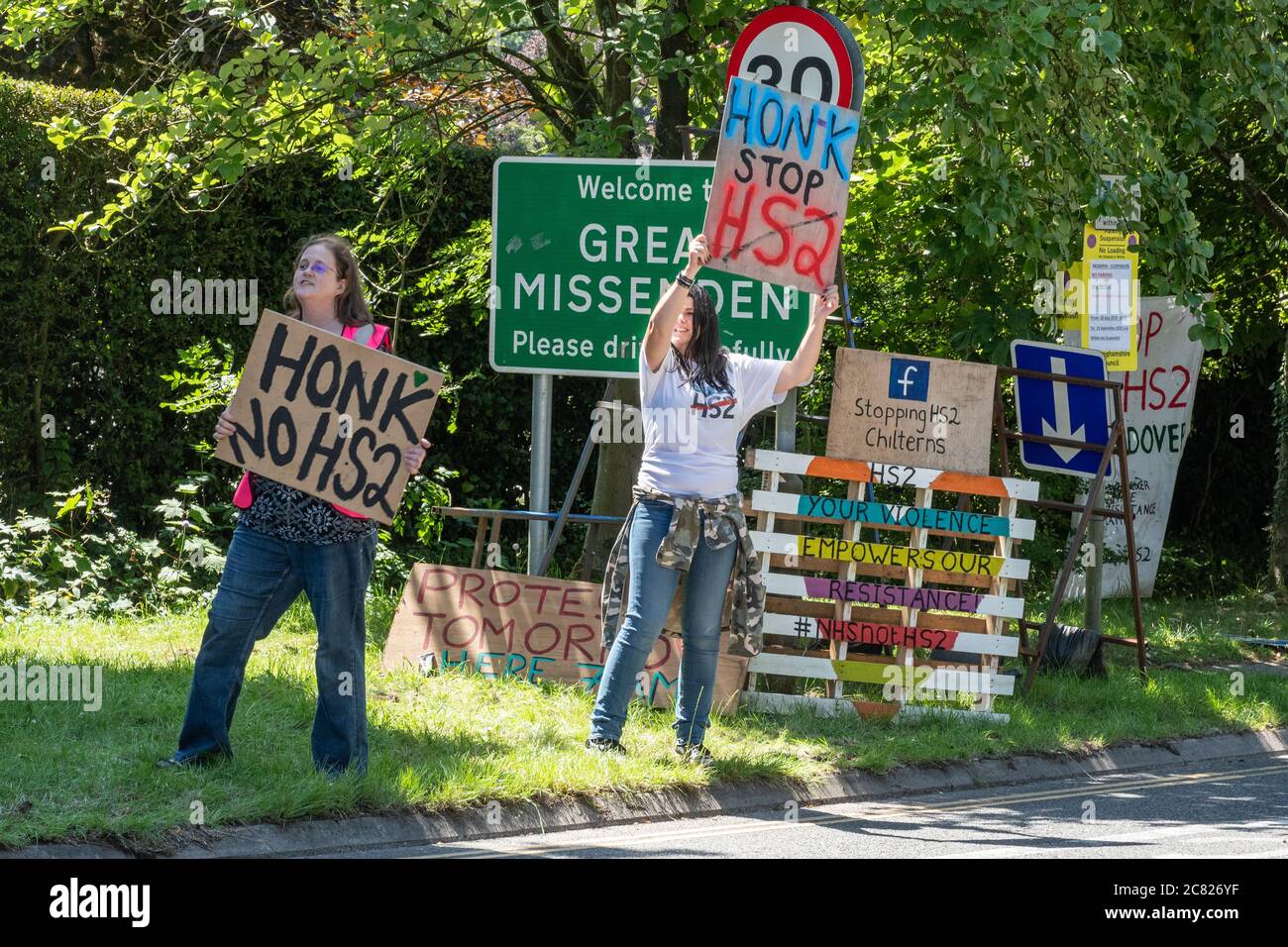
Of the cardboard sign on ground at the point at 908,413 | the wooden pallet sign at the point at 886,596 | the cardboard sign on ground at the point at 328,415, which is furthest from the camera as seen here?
the cardboard sign on ground at the point at 908,413

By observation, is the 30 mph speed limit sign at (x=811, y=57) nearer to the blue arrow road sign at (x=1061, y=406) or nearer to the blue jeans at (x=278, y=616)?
the blue arrow road sign at (x=1061, y=406)

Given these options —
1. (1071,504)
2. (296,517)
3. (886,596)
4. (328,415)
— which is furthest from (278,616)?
(1071,504)

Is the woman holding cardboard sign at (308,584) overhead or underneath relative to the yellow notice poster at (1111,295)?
underneath

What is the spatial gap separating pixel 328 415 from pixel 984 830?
2.97 metres

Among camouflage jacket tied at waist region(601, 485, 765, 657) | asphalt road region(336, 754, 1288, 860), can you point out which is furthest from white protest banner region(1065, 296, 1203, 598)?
camouflage jacket tied at waist region(601, 485, 765, 657)

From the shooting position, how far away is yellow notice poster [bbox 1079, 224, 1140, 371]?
31.2 ft

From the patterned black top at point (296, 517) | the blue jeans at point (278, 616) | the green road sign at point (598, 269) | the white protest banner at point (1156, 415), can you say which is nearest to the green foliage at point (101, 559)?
the green road sign at point (598, 269)

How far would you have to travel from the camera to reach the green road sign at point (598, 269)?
27.9ft

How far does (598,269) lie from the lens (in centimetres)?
856

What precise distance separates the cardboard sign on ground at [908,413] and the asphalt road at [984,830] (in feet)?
6.08

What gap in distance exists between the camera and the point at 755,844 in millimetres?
5855

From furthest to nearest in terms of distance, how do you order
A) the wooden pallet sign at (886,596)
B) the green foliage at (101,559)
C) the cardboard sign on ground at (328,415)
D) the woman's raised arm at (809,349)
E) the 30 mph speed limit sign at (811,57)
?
the green foliage at (101,559) < the wooden pallet sign at (886,596) < the 30 mph speed limit sign at (811,57) < the woman's raised arm at (809,349) < the cardboard sign on ground at (328,415)

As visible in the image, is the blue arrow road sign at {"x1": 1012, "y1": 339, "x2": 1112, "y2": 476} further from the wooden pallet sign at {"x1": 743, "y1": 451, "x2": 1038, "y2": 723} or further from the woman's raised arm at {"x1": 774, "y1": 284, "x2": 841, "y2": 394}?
the woman's raised arm at {"x1": 774, "y1": 284, "x2": 841, "y2": 394}
